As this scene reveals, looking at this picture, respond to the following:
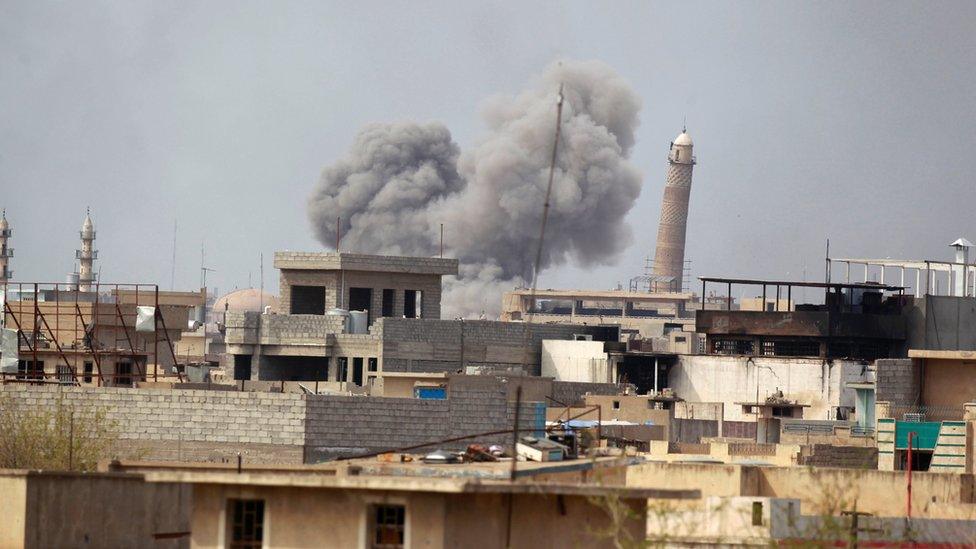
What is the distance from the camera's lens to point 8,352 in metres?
36.5

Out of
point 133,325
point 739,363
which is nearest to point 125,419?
point 133,325

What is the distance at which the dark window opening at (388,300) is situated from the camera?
202 ft

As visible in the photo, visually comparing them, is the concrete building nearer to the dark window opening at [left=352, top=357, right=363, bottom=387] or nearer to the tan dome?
the dark window opening at [left=352, top=357, right=363, bottom=387]

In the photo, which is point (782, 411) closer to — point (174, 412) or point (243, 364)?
point (243, 364)

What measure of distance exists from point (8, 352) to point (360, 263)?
24.6 m

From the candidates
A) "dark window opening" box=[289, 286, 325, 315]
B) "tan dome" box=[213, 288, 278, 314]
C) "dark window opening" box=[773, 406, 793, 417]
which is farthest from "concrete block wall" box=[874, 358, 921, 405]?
"tan dome" box=[213, 288, 278, 314]

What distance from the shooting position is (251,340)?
189 feet

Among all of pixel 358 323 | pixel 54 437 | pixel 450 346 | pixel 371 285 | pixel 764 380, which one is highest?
pixel 371 285

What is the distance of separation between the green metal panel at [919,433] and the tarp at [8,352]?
13.5 meters

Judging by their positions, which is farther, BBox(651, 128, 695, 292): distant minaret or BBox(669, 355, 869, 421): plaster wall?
BBox(651, 128, 695, 292): distant minaret

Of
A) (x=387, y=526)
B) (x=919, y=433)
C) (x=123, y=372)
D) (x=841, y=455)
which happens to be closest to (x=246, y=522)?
A: (x=387, y=526)

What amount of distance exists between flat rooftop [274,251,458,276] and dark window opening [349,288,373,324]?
3.02 feet

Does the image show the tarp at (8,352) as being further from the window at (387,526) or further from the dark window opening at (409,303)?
the dark window opening at (409,303)

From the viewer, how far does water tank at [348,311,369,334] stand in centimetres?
5681
